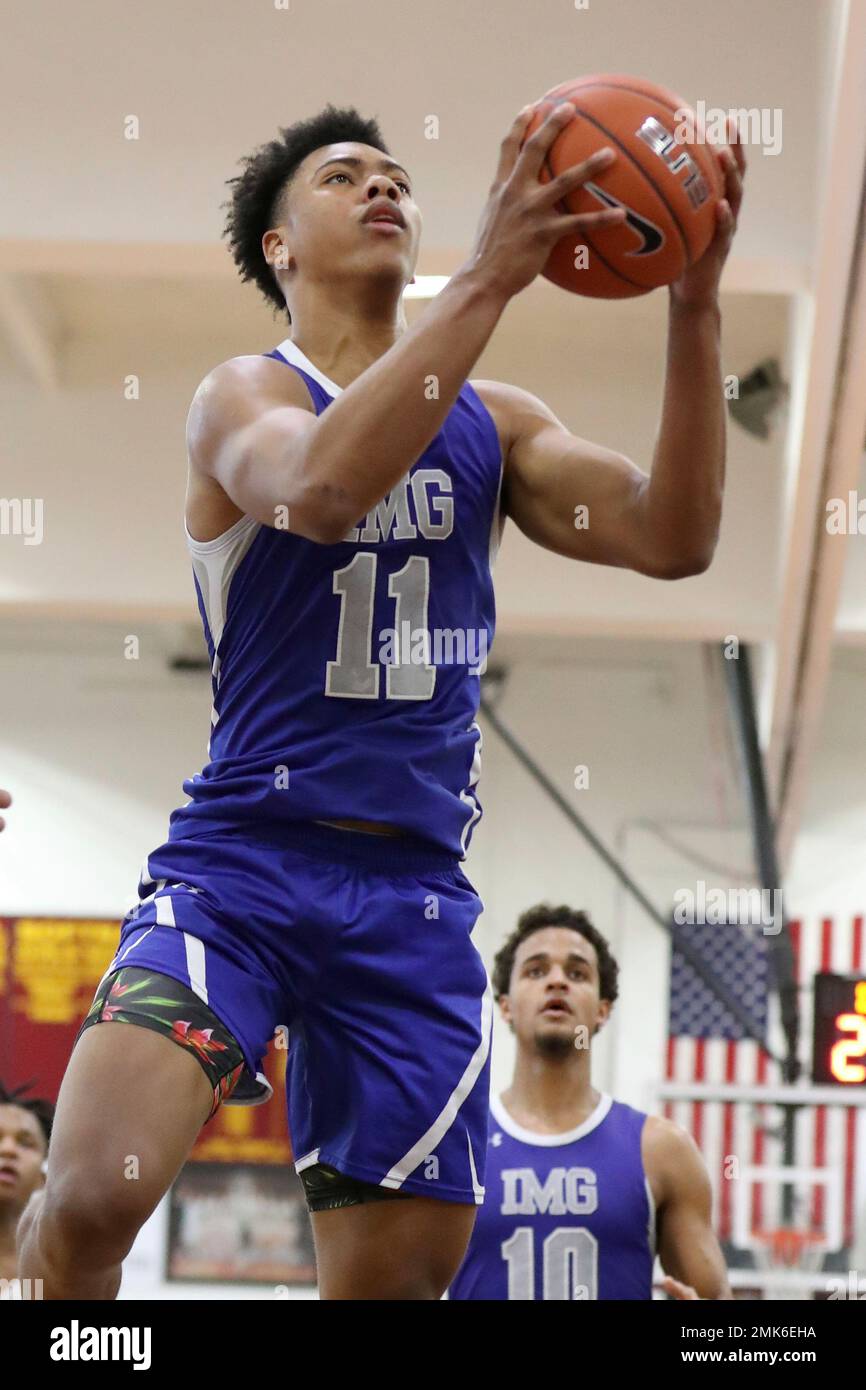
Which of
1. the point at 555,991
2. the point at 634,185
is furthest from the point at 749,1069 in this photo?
the point at 634,185

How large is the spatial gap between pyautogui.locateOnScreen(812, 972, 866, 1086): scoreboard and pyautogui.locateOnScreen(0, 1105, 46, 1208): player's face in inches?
142

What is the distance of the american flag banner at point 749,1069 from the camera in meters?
11.8

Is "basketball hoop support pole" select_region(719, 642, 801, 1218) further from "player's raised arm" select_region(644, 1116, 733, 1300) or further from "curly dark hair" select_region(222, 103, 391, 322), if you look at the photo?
"curly dark hair" select_region(222, 103, 391, 322)

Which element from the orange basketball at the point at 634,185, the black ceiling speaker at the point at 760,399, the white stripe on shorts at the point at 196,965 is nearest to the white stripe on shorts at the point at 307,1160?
the white stripe on shorts at the point at 196,965

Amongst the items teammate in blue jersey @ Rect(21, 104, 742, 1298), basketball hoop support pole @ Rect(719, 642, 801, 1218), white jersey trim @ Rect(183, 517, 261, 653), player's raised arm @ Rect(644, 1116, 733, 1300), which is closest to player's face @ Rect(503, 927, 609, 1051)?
player's raised arm @ Rect(644, 1116, 733, 1300)

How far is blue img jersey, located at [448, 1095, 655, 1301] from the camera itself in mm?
5020

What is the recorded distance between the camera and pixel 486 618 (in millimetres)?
2906

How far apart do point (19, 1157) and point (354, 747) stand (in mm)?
4083

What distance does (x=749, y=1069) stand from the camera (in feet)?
45.1

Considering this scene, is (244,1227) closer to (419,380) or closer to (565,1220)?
(565,1220)

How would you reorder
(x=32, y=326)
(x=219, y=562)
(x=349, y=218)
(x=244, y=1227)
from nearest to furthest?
(x=219, y=562) → (x=349, y=218) → (x=32, y=326) → (x=244, y=1227)

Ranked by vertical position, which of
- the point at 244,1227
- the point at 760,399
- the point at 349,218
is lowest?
the point at 244,1227

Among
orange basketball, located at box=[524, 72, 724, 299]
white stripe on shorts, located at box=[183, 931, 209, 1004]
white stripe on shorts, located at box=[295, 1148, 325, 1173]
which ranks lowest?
white stripe on shorts, located at box=[295, 1148, 325, 1173]
